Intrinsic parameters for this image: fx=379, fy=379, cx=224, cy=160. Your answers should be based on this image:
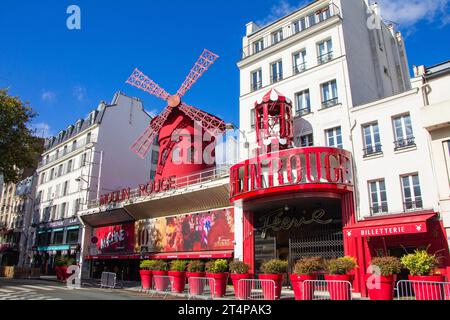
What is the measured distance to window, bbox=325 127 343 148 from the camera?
15.9 metres

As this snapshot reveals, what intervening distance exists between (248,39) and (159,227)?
1232 centimetres

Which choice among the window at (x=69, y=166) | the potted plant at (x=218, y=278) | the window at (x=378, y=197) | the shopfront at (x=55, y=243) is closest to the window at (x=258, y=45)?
the window at (x=378, y=197)

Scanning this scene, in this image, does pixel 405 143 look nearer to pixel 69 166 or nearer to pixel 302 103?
pixel 302 103

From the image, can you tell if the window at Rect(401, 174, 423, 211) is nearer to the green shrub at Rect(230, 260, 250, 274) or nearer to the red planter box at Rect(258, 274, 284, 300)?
the red planter box at Rect(258, 274, 284, 300)

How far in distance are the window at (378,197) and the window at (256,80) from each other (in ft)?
26.4

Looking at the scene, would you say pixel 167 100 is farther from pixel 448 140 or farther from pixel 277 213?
pixel 448 140

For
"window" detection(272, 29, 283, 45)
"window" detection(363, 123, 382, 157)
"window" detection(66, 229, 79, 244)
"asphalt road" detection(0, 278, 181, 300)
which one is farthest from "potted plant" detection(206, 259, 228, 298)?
"window" detection(66, 229, 79, 244)

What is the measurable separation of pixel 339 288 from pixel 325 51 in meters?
11.4

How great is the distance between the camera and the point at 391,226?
1261cm

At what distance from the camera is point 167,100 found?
25.6 metres

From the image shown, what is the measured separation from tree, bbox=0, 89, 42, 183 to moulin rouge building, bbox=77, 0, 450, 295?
742 cm

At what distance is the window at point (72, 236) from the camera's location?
30875mm

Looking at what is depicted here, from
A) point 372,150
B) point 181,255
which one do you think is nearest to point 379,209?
point 372,150

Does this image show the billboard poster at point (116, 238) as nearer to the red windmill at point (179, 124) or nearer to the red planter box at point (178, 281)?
the red windmill at point (179, 124)
